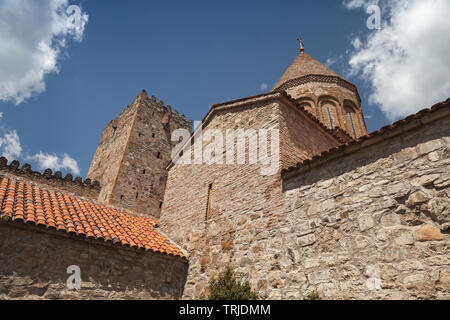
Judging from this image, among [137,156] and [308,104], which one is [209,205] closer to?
[308,104]

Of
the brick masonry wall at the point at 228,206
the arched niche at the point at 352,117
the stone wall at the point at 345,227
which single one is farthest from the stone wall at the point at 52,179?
the arched niche at the point at 352,117

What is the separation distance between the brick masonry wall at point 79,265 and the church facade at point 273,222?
2cm

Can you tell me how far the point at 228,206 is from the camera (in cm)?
734

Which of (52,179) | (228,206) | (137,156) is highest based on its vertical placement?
(137,156)

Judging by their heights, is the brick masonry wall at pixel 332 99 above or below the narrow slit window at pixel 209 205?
above

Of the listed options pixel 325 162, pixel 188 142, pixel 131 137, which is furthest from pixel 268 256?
pixel 131 137

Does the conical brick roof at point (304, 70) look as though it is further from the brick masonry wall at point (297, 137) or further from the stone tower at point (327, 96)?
the brick masonry wall at point (297, 137)

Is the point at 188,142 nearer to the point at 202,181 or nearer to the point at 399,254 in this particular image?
the point at 202,181

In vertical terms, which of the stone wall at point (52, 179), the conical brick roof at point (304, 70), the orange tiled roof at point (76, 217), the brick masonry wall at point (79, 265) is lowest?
the brick masonry wall at point (79, 265)

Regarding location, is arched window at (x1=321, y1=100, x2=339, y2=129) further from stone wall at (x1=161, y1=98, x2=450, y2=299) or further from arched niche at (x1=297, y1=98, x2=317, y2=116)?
stone wall at (x1=161, y1=98, x2=450, y2=299)

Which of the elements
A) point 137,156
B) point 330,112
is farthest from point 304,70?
point 137,156

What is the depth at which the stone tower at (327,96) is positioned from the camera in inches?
600

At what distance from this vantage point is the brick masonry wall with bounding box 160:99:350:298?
20.9ft

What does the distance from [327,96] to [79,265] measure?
14264 millimetres
